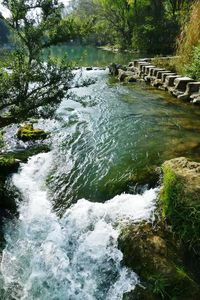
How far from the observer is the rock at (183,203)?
453 cm

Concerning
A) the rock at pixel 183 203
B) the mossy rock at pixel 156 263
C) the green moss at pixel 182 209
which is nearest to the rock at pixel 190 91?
the rock at pixel 183 203

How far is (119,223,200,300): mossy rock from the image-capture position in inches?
160

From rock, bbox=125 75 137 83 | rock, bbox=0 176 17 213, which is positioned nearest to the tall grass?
rock, bbox=125 75 137 83

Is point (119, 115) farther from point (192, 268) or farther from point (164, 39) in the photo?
point (164, 39)

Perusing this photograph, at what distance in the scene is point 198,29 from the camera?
1248cm

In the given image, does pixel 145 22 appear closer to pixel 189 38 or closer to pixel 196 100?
pixel 189 38

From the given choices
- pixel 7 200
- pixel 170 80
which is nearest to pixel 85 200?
pixel 7 200

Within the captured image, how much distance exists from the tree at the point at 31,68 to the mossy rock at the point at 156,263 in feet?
9.97

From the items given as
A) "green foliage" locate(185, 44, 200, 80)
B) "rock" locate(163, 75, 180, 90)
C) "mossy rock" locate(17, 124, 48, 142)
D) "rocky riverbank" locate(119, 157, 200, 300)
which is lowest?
"mossy rock" locate(17, 124, 48, 142)

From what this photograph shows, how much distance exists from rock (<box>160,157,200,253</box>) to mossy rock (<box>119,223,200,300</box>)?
0.20m

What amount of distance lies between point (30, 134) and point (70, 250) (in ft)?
15.6

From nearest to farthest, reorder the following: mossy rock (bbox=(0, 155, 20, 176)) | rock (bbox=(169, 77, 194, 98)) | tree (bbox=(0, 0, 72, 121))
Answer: tree (bbox=(0, 0, 72, 121)) → mossy rock (bbox=(0, 155, 20, 176)) → rock (bbox=(169, 77, 194, 98))

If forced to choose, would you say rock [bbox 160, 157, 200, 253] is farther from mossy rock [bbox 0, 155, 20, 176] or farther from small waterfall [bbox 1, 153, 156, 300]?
mossy rock [bbox 0, 155, 20, 176]

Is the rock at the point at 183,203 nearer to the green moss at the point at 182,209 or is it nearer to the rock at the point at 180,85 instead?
the green moss at the point at 182,209
